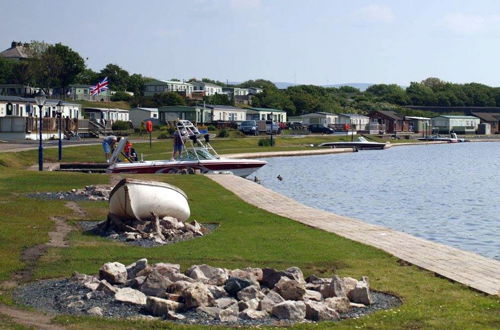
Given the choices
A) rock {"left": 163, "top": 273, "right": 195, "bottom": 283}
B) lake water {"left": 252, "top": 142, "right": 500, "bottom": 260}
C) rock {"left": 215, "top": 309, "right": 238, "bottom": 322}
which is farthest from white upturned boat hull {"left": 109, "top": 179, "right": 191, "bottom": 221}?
lake water {"left": 252, "top": 142, "right": 500, "bottom": 260}

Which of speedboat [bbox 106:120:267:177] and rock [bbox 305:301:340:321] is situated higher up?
speedboat [bbox 106:120:267:177]

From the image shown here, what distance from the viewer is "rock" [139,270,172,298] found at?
12.3 metres

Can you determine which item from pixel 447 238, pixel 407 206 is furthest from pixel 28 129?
pixel 447 238

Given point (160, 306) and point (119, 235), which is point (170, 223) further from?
point (160, 306)

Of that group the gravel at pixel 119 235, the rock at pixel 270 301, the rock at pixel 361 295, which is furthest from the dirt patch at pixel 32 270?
the rock at pixel 361 295

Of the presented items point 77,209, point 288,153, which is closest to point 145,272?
point 77,209

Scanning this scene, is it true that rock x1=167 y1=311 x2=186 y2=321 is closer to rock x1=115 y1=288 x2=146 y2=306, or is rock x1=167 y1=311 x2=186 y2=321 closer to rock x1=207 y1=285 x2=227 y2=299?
rock x1=115 y1=288 x2=146 y2=306

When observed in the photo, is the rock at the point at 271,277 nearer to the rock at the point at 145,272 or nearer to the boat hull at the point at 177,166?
the rock at the point at 145,272

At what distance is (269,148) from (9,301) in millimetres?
69102

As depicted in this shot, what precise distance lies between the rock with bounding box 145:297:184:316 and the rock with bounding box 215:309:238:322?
653mm

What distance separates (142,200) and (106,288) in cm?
703

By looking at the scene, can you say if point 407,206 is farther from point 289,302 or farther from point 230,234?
point 289,302

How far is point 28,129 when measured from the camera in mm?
71375

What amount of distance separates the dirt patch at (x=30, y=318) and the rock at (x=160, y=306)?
1360 mm
